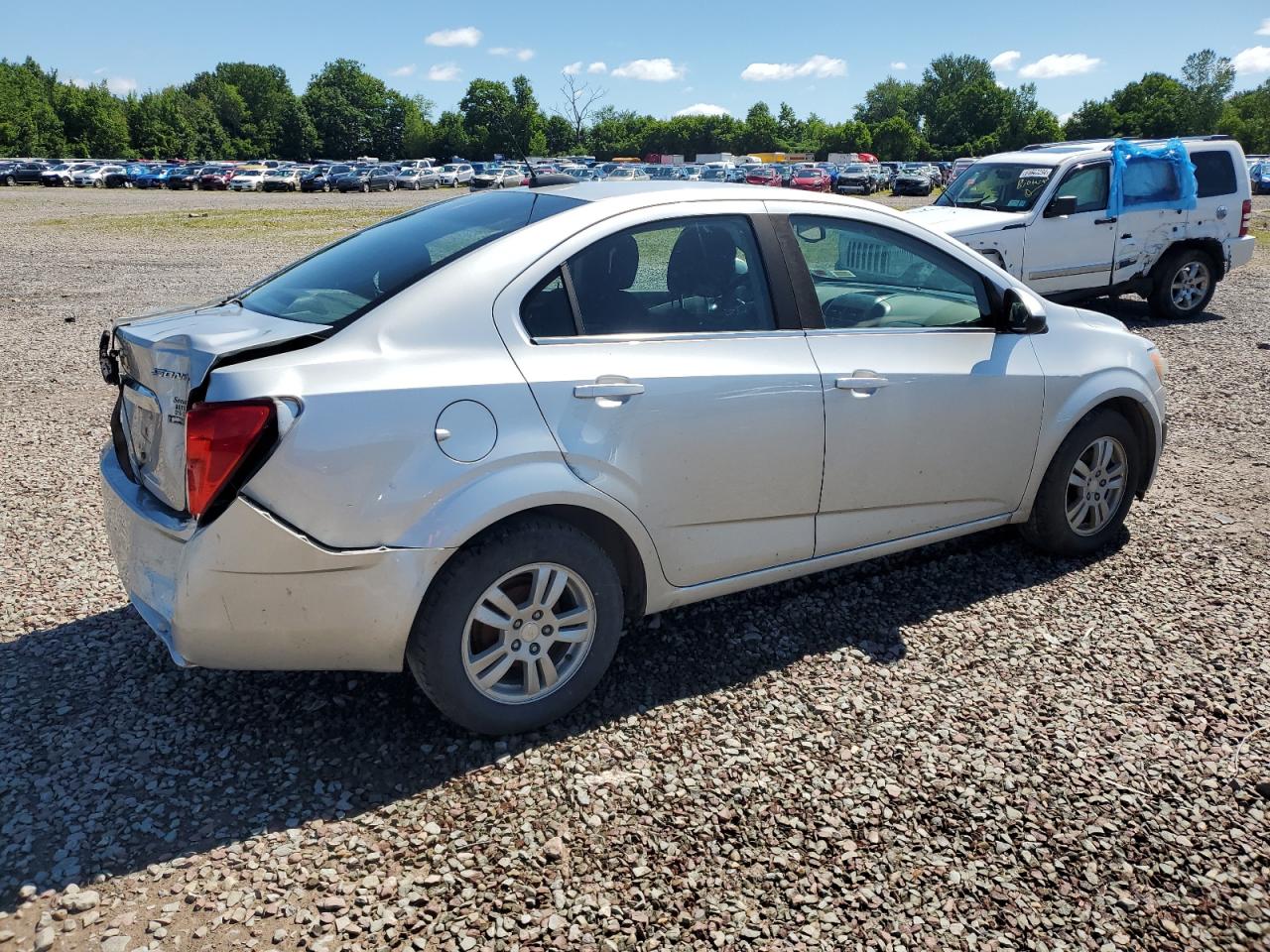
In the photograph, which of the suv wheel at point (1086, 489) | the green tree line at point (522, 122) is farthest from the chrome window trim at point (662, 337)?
the green tree line at point (522, 122)

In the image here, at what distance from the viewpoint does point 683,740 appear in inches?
129

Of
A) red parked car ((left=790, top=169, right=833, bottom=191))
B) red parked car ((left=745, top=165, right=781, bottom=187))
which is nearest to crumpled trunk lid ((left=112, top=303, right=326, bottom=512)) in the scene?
red parked car ((left=745, top=165, right=781, bottom=187))

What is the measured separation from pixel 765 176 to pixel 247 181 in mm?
29009

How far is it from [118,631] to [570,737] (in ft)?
6.65

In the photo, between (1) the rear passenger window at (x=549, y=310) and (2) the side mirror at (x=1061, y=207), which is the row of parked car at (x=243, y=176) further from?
(1) the rear passenger window at (x=549, y=310)

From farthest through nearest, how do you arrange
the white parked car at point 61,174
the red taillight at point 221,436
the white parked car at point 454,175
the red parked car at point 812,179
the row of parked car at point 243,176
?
the white parked car at point 454,175 → the white parked car at point 61,174 → the row of parked car at point 243,176 → the red parked car at point 812,179 → the red taillight at point 221,436

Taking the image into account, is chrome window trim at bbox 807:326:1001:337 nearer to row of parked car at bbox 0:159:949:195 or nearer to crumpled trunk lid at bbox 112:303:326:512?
crumpled trunk lid at bbox 112:303:326:512

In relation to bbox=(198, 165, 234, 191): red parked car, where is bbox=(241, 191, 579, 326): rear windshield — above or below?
below

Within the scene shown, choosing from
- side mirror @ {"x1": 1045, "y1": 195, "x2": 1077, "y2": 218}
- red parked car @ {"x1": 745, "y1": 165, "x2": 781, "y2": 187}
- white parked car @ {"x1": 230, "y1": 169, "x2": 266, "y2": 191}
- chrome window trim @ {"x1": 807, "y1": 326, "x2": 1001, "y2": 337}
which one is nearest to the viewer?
chrome window trim @ {"x1": 807, "y1": 326, "x2": 1001, "y2": 337}

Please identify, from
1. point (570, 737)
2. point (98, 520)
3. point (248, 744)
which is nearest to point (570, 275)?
point (570, 737)

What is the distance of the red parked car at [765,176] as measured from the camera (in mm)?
42281

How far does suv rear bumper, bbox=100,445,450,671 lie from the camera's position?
277 cm

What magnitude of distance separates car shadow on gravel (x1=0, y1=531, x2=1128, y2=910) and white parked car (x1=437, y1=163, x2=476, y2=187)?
57.5m

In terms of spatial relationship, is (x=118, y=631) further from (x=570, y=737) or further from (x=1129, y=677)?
(x=1129, y=677)
